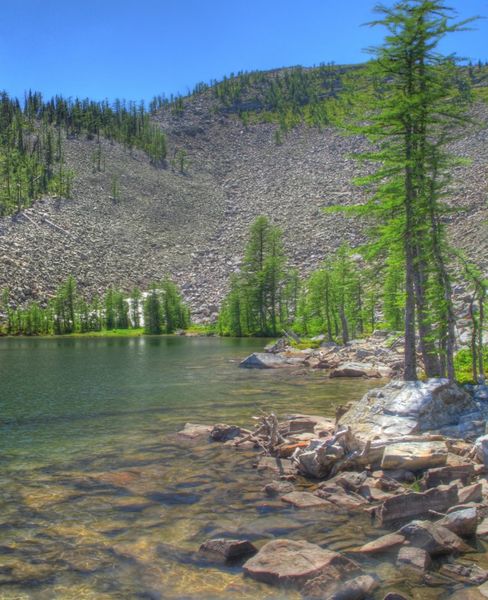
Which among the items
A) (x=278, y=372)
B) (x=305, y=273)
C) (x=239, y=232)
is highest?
(x=239, y=232)

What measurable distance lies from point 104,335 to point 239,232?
224 ft

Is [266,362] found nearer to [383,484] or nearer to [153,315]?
[383,484]

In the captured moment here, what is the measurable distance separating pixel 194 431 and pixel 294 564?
1169 cm

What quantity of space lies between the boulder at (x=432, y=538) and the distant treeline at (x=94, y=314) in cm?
10772

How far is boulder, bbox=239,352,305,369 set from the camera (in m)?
47.7

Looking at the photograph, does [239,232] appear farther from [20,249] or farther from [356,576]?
[356,576]

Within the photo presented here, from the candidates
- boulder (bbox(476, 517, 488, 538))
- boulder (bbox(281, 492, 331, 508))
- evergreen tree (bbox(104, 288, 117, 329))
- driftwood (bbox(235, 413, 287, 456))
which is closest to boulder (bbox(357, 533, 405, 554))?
boulder (bbox(476, 517, 488, 538))

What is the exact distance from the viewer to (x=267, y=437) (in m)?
19.8

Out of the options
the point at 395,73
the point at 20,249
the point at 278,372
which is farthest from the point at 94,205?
the point at 395,73

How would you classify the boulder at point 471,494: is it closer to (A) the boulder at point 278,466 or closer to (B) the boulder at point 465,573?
(B) the boulder at point 465,573

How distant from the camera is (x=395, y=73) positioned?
2394cm

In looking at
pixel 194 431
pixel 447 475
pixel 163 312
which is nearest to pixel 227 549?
pixel 447 475

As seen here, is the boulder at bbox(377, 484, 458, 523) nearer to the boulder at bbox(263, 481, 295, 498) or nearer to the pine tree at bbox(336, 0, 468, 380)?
the boulder at bbox(263, 481, 295, 498)

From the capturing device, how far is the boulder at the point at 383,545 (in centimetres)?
1074
